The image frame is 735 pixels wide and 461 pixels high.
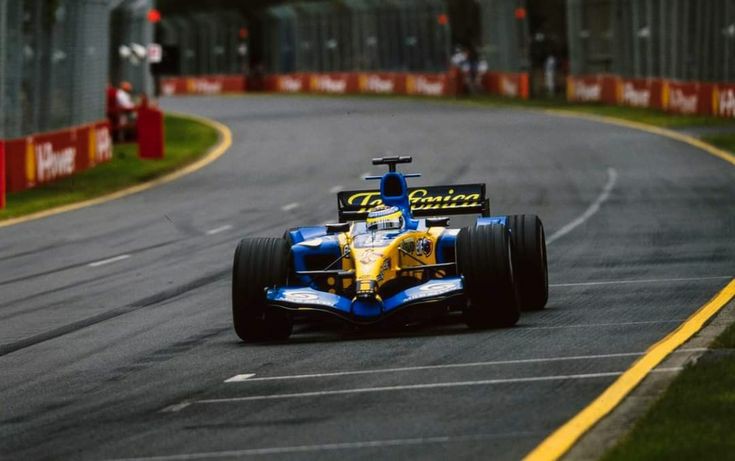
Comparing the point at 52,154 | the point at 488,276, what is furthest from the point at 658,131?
the point at 488,276

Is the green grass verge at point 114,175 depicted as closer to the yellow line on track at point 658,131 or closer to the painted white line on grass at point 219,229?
the painted white line on grass at point 219,229

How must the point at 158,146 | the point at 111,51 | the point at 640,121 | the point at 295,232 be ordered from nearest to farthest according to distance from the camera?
1. the point at 295,232
2. the point at 158,146
3. the point at 640,121
4. the point at 111,51

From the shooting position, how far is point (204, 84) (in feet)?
327

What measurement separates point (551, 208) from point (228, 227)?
4.56m

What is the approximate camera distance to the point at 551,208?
26125mm

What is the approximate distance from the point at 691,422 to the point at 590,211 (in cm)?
1667

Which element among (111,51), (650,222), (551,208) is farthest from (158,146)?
(650,222)

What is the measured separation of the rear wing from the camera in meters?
15.3

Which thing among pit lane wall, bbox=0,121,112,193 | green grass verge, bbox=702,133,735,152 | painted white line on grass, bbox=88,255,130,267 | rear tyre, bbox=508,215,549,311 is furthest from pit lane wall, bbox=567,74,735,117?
rear tyre, bbox=508,215,549,311

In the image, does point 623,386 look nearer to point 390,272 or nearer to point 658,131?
point 390,272

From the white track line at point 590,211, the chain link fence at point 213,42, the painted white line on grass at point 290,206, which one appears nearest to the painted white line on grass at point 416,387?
the white track line at point 590,211

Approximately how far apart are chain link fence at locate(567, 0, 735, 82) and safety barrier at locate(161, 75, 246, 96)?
34.2m

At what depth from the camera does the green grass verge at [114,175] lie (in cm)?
3048

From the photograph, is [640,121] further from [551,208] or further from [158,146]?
[551,208]
